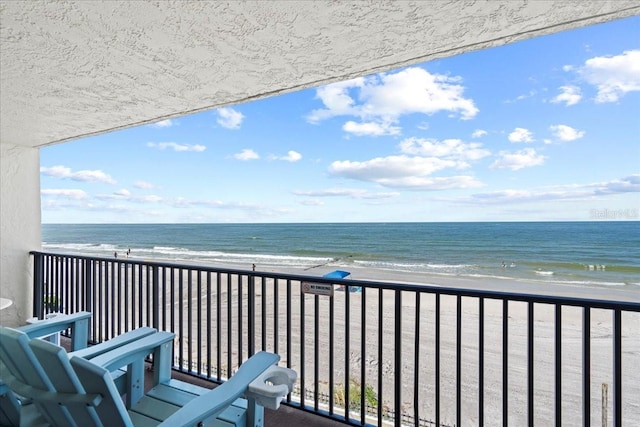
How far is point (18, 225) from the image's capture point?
364cm

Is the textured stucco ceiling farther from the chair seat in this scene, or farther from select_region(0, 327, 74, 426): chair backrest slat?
the chair seat

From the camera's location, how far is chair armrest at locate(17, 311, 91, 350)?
1925 millimetres

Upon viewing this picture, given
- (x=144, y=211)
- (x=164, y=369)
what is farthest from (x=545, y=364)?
(x=144, y=211)

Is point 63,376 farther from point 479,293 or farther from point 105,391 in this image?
point 479,293

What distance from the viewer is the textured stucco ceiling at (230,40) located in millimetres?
1395

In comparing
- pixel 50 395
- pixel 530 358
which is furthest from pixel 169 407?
pixel 530 358

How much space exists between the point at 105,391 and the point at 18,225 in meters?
3.54

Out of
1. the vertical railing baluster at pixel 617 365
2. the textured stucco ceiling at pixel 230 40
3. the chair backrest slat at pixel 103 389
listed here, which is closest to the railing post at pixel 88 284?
the textured stucco ceiling at pixel 230 40

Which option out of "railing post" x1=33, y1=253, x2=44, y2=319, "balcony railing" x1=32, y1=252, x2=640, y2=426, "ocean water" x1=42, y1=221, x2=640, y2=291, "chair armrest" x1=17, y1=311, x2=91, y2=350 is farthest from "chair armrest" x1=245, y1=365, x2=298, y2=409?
"ocean water" x1=42, y1=221, x2=640, y2=291

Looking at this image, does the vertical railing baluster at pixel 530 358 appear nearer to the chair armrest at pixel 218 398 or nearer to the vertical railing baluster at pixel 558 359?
the vertical railing baluster at pixel 558 359

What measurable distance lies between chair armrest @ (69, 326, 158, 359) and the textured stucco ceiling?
1.41m

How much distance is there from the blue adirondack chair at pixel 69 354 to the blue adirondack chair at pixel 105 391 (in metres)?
0.12

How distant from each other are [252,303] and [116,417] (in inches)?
50.0

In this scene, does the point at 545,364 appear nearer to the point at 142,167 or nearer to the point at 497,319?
the point at 497,319
